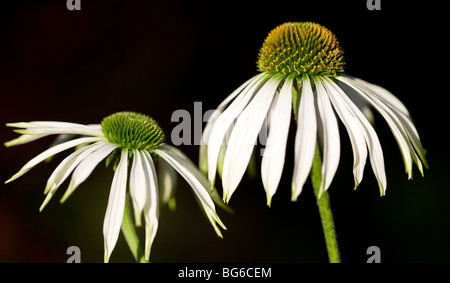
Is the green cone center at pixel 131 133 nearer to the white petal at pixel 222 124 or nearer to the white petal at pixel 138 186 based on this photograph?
the white petal at pixel 138 186

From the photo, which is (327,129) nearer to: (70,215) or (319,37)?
(319,37)

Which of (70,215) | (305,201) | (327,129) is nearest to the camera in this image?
(327,129)

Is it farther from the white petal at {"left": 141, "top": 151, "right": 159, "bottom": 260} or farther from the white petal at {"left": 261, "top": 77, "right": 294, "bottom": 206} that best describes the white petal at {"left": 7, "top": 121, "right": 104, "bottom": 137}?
the white petal at {"left": 261, "top": 77, "right": 294, "bottom": 206}

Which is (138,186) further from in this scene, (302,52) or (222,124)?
(302,52)

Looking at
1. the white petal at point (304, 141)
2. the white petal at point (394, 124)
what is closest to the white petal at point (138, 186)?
the white petal at point (304, 141)

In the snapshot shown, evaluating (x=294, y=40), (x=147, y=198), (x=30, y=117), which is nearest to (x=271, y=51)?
(x=294, y=40)

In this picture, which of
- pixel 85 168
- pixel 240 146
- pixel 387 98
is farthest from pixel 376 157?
pixel 85 168
